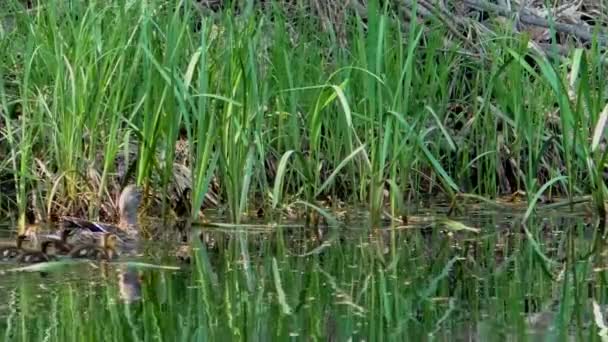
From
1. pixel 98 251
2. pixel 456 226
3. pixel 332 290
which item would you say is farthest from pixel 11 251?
pixel 456 226

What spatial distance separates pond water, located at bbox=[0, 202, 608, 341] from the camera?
13.0 feet

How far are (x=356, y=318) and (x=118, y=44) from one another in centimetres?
259

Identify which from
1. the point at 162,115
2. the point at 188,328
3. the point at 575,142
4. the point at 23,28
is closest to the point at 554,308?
the point at 188,328

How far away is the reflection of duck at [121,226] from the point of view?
5391mm

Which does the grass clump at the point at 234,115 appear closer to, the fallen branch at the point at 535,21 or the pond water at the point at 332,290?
the pond water at the point at 332,290

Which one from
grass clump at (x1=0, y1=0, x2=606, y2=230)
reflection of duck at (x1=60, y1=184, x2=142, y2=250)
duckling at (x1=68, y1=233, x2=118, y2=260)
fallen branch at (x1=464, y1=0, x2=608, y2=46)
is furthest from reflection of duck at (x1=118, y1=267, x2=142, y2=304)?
fallen branch at (x1=464, y1=0, x2=608, y2=46)

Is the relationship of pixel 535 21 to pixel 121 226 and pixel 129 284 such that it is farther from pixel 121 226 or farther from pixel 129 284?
pixel 129 284

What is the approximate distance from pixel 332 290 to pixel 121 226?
1455mm

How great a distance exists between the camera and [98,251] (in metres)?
5.25

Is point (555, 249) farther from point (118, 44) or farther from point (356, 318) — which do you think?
point (118, 44)

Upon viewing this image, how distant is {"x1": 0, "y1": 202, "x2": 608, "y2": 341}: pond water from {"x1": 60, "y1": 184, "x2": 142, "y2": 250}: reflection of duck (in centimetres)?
12

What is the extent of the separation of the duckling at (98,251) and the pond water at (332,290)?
10 cm

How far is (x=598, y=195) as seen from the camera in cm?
612

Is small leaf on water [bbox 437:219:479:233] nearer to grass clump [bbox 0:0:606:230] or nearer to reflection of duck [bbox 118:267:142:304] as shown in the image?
grass clump [bbox 0:0:606:230]
